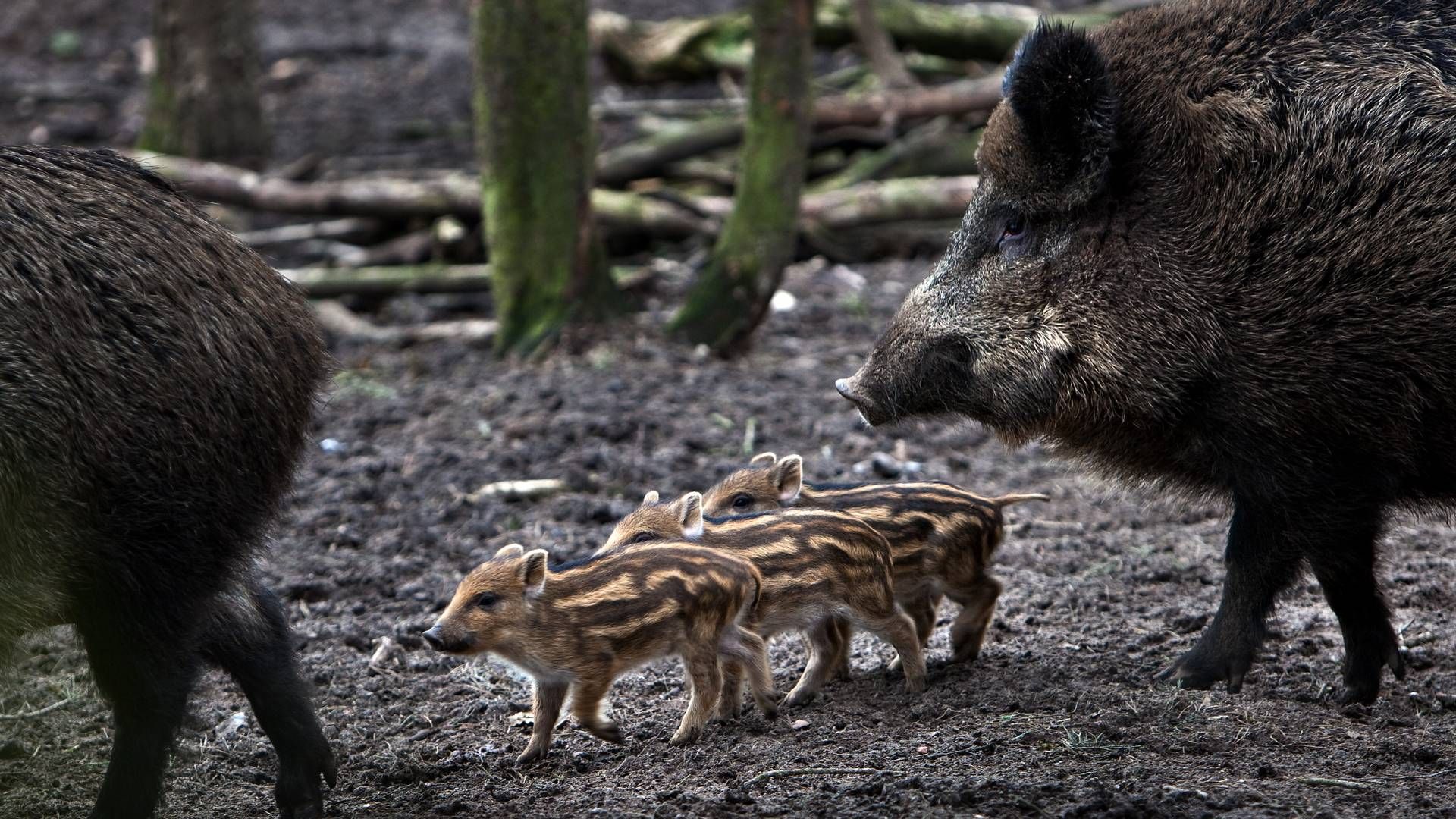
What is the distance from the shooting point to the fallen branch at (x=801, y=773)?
394 cm

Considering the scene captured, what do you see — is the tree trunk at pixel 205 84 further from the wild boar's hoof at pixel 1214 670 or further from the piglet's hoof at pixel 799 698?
the wild boar's hoof at pixel 1214 670

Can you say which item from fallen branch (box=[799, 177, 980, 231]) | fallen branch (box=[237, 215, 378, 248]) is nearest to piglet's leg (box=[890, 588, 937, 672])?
fallen branch (box=[799, 177, 980, 231])

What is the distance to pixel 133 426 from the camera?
3.71m

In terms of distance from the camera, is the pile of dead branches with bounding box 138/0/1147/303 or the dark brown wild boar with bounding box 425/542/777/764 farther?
the pile of dead branches with bounding box 138/0/1147/303

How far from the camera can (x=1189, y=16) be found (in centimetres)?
482

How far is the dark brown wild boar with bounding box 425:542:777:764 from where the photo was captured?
4250mm

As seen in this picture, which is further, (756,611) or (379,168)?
(379,168)

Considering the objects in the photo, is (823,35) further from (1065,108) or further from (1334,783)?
(1334,783)

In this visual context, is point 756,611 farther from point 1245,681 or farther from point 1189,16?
point 1189,16

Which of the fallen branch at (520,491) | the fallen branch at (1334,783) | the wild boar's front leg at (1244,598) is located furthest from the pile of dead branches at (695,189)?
the fallen branch at (1334,783)

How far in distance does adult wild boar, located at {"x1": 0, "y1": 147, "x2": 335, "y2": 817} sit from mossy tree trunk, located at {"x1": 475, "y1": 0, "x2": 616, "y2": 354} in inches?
188

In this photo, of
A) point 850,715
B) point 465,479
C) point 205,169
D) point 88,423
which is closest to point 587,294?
point 465,479

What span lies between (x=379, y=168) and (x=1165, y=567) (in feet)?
32.8

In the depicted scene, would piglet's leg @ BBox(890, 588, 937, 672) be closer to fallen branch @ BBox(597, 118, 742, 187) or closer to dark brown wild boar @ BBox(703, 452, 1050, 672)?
dark brown wild boar @ BBox(703, 452, 1050, 672)
